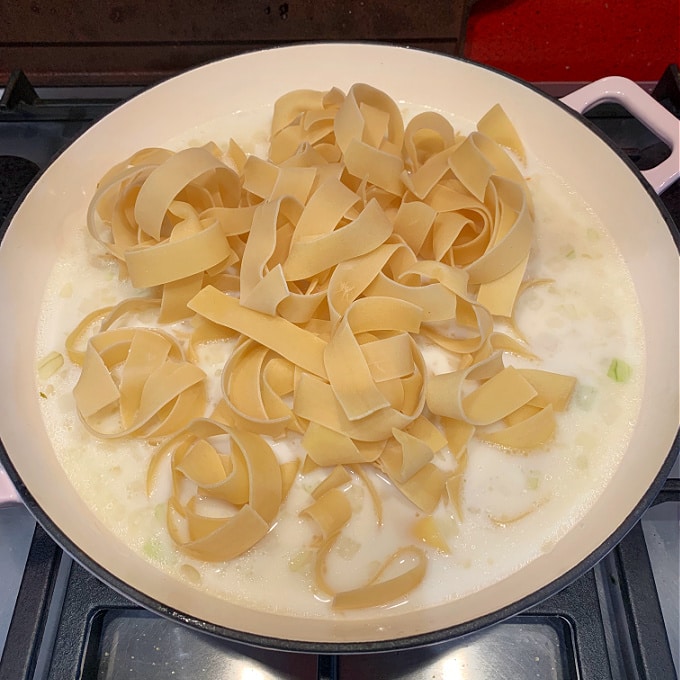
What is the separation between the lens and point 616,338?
3.81ft

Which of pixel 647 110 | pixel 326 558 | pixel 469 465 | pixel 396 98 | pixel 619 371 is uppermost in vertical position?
pixel 396 98

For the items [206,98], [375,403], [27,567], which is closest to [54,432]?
[27,567]

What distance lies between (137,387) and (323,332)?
330 mm

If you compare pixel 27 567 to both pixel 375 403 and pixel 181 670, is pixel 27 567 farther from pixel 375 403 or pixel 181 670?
pixel 375 403

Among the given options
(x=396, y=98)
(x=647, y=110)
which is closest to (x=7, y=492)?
(x=396, y=98)

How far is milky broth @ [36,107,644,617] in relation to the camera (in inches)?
37.7

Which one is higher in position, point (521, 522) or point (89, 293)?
point (89, 293)

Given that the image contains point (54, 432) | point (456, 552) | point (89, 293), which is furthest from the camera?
point (89, 293)

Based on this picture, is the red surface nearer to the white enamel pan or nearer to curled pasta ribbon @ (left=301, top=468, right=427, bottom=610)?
the white enamel pan

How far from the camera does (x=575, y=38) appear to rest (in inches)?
75.4

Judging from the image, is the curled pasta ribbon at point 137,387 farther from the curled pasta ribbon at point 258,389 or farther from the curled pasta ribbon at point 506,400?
the curled pasta ribbon at point 506,400

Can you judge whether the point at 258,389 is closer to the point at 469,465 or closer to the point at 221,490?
the point at 221,490

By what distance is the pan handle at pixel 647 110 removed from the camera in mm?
1230

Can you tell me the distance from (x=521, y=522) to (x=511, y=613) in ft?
0.58
